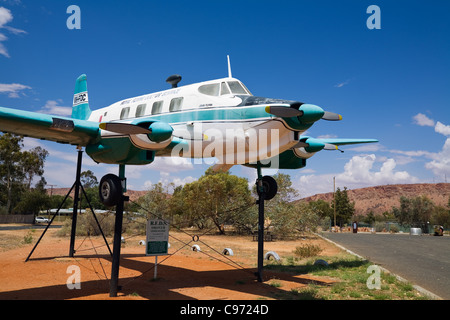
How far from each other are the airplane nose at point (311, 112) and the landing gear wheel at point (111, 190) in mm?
5075

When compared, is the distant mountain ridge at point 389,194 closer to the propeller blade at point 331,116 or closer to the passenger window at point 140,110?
the passenger window at point 140,110

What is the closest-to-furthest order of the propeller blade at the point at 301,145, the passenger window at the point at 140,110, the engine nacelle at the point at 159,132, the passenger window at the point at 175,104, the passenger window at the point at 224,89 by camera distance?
the engine nacelle at the point at 159,132 → the passenger window at the point at 224,89 → the passenger window at the point at 175,104 → the passenger window at the point at 140,110 → the propeller blade at the point at 301,145

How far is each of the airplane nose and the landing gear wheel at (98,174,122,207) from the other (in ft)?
16.6

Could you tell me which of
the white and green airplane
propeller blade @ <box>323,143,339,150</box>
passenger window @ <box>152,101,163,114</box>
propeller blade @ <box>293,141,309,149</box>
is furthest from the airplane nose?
passenger window @ <box>152,101,163,114</box>

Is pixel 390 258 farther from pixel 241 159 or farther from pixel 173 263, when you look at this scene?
pixel 241 159

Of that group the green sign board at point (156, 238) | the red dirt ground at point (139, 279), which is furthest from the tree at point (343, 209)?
the green sign board at point (156, 238)

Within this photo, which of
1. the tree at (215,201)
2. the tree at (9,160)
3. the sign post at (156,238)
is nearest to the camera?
the sign post at (156,238)

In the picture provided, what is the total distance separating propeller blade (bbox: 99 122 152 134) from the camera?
747 cm

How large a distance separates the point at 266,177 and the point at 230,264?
5142 millimetres

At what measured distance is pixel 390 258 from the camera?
17.2m

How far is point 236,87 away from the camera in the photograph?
951 cm

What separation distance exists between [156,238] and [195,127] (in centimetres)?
375

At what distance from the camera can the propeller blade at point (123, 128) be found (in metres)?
7.47
